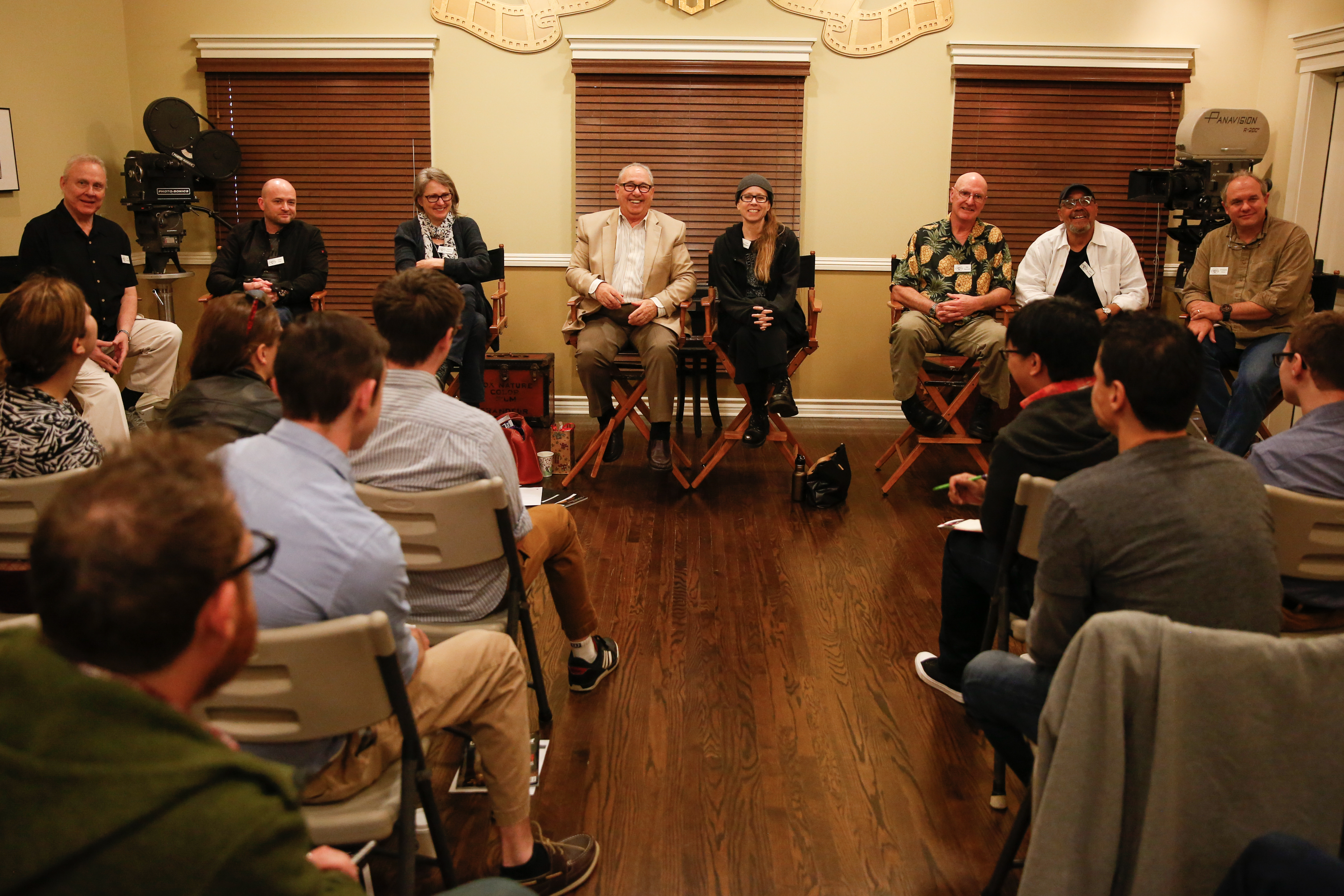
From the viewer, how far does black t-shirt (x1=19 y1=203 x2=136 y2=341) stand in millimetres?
4953

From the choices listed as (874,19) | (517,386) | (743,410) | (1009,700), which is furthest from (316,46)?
(1009,700)

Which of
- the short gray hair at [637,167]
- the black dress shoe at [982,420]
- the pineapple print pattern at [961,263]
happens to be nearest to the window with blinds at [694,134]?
the short gray hair at [637,167]

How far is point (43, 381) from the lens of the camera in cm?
256

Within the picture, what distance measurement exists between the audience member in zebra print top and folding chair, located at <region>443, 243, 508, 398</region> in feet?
9.33

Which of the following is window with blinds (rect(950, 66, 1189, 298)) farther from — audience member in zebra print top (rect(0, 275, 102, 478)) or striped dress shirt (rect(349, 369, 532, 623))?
audience member in zebra print top (rect(0, 275, 102, 478))

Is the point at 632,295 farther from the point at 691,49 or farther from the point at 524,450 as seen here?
the point at 691,49

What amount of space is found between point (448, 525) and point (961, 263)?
3845 millimetres

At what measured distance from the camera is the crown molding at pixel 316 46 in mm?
6137

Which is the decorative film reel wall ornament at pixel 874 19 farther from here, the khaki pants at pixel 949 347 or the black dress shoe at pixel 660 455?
the black dress shoe at pixel 660 455

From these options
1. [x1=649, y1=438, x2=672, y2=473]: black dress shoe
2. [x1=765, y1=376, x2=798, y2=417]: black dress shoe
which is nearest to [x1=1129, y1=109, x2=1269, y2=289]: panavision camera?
[x1=765, y1=376, x2=798, y2=417]: black dress shoe

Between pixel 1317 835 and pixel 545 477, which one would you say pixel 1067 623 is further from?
pixel 545 477

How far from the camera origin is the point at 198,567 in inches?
35.5

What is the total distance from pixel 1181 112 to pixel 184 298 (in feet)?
21.0

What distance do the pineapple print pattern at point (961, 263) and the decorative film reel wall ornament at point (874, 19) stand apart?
5.03 ft
